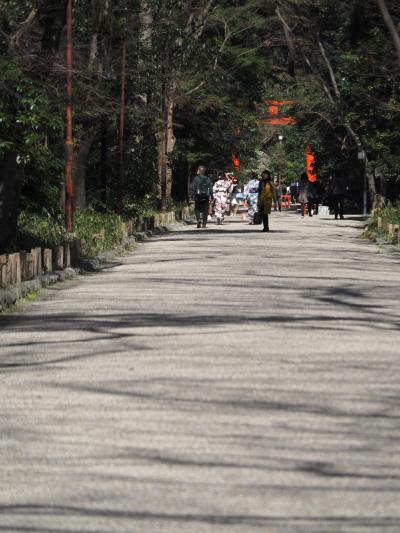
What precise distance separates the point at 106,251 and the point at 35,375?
62.6 ft

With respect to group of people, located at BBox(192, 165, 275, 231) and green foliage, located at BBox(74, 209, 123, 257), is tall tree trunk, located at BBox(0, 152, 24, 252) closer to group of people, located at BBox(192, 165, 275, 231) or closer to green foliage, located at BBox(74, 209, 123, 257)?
green foliage, located at BBox(74, 209, 123, 257)

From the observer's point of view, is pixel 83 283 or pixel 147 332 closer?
pixel 147 332

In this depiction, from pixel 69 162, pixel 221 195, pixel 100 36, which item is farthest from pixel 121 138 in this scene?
pixel 69 162

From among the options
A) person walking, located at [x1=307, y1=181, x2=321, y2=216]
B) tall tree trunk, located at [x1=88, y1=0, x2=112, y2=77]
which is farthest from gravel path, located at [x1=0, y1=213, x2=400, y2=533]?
person walking, located at [x1=307, y1=181, x2=321, y2=216]

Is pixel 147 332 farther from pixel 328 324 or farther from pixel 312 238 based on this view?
pixel 312 238

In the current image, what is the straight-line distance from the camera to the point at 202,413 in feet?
30.7

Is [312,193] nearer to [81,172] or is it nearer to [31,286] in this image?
[81,172]

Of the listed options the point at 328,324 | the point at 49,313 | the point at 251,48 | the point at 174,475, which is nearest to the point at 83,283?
the point at 49,313

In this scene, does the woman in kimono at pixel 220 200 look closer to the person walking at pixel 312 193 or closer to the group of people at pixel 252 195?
the group of people at pixel 252 195

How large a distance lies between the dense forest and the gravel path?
760 centimetres

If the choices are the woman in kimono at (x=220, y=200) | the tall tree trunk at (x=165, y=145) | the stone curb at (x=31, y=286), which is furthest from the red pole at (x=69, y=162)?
the tall tree trunk at (x=165, y=145)

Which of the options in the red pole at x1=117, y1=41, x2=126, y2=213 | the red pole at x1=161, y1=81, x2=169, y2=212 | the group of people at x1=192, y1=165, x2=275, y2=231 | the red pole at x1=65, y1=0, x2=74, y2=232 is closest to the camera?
the red pole at x1=65, y1=0, x2=74, y2=232

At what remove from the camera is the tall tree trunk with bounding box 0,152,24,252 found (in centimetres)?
2462

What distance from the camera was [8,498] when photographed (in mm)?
7047
